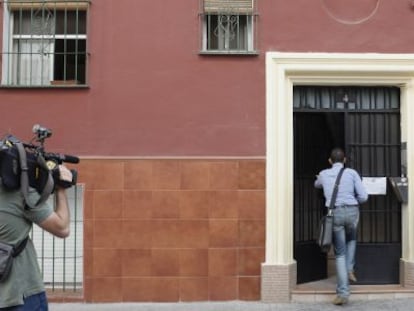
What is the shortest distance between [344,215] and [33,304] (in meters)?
4.27

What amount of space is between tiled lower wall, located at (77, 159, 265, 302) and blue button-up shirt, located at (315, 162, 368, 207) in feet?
2.48

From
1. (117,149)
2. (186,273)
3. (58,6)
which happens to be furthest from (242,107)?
(58,6)

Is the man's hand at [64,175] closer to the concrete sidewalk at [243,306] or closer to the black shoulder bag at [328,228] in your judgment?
the concrete sidewalk at [243,306]

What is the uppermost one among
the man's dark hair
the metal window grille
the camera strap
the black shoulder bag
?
the man's dark hair

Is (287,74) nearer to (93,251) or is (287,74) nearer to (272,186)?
(272,186)

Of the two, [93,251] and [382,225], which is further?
[382,225]

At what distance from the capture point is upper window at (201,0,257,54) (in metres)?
7.34

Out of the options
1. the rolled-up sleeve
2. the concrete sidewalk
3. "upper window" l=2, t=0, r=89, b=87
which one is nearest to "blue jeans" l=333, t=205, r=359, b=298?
the rolled-up sleeve

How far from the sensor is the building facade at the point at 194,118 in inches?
283

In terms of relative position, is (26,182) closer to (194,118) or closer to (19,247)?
(19,247)

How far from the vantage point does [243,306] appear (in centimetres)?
705

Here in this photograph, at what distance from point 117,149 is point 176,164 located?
726 mm

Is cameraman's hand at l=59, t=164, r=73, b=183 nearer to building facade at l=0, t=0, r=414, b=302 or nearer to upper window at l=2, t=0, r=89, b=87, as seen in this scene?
building facade at l=0, t=0, r=414, b=302

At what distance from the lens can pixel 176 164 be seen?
7219 mm
